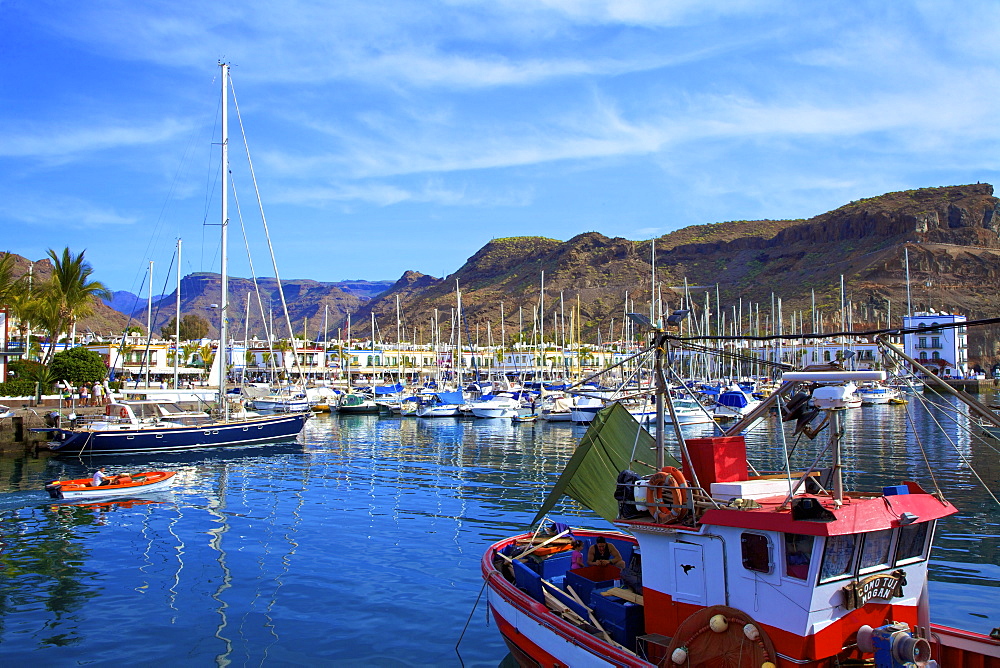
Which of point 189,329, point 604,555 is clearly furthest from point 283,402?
point 189,329

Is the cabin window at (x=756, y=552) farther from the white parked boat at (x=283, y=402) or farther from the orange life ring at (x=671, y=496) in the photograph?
the white parked boat at (x=283, y=402)

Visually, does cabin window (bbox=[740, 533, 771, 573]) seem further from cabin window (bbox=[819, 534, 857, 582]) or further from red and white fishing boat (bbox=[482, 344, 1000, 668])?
cabin window (bbox=[819, 534, 857, 582])

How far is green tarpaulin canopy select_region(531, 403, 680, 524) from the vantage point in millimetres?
17094

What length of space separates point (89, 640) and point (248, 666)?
380 cm

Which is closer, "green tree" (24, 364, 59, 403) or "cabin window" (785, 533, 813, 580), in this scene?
"cabin window" (785, 533, 813, 580)

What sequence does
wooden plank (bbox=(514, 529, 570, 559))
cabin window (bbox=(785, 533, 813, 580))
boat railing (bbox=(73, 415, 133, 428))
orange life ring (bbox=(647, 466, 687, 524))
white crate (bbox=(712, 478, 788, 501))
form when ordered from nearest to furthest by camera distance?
1. cabin window (bbox=(785, 533, 813, 580))
2. white crate (bbox=(712, 478, 788, 501))
3. orange life ring (bbox=(647, 466, 687, 524))
4. wooden plank (bbox=(514, 529, 570, 559))
5. boat railing (bbox=(73, 415, 133, 428))

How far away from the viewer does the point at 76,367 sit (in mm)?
54406

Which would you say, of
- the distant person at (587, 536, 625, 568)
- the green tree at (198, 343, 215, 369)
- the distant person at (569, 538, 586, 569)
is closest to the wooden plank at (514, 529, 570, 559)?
the distant person at (569, 538, 586, 569)

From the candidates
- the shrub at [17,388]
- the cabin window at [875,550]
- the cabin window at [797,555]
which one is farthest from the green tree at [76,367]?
the cabin window at [875,550]

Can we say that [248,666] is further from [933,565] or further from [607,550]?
[933,565]

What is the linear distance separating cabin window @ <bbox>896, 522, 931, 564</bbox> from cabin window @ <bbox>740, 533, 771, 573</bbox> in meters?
2.05

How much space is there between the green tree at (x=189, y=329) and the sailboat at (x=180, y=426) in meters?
96.8

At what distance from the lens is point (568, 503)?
2856 cm

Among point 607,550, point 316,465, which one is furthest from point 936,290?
point 607,550
